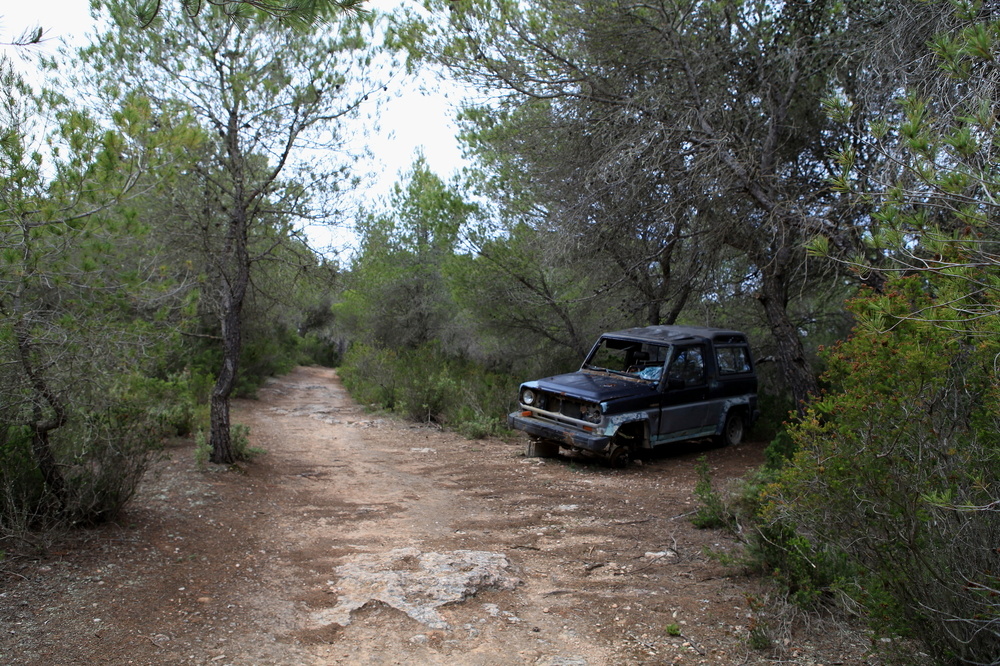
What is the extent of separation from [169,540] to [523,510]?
3.35m

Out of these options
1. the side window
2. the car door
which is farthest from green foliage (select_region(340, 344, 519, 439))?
the side window

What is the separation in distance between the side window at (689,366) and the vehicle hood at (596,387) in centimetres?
56

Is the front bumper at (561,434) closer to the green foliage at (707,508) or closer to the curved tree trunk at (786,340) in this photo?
the green foliage at (707,508)

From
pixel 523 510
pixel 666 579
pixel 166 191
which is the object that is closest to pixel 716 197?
pixel 523 510

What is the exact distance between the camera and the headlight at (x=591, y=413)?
354 inches

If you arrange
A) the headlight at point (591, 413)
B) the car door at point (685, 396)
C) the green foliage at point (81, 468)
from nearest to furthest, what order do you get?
the green foliage at point (81, 468)
the headlight at point (591, 413)
the car door at point (685, 396)

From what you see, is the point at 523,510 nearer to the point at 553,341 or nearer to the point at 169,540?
the point at 169,540

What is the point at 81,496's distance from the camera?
5.61m

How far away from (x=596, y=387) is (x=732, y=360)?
2832 mm

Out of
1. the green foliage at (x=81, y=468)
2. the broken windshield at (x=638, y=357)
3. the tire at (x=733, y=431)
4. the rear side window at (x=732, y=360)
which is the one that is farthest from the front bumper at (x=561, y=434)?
the green foliage at (x=81, y=468)

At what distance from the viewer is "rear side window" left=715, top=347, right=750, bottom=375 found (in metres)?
10.7

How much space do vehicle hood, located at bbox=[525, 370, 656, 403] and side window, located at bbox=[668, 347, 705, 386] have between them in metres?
0.56

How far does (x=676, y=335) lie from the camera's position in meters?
10.2

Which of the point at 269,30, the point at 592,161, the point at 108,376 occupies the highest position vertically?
the point at 269,30
